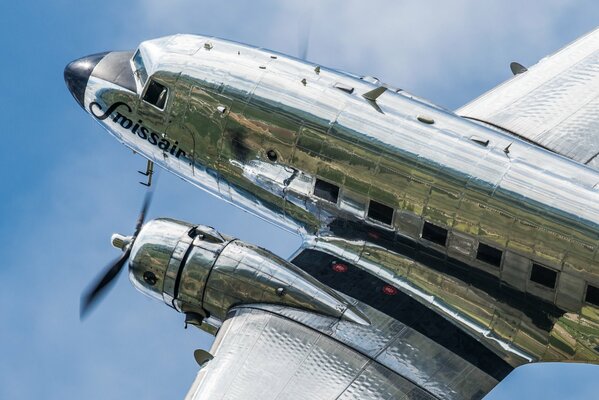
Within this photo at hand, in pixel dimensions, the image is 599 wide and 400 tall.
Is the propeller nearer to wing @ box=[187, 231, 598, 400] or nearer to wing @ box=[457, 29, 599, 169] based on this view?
wing @ box=[187, 231, 598, 400]

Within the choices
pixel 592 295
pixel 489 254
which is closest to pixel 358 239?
pixel 489 254

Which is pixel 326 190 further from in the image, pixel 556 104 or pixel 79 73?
pixel 79 73

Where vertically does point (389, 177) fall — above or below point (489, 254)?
above

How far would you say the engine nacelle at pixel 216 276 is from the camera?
25625mm

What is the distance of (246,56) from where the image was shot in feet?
94.1

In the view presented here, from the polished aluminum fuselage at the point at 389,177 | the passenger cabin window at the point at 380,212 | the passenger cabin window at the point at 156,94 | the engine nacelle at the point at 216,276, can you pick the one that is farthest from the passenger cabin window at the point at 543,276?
the passenger cabin window at the point at 156,94

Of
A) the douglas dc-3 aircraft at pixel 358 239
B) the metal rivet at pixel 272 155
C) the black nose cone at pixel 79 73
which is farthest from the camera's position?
the black nose cone at pixel 79 73

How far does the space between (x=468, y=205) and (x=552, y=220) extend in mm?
1620

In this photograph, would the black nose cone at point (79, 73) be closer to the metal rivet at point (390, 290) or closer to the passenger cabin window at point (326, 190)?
the passenger cabin window at point (326, 190)

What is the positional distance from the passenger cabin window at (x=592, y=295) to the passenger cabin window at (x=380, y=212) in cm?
406

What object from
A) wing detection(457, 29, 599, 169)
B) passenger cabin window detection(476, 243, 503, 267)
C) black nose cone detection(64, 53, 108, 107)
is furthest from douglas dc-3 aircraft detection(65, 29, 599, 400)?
black nose cone detection(64, 53, 108, 107)

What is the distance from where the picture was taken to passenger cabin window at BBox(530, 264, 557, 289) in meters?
25.1

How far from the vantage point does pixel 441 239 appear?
2614cm

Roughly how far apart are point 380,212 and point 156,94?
566 cm
